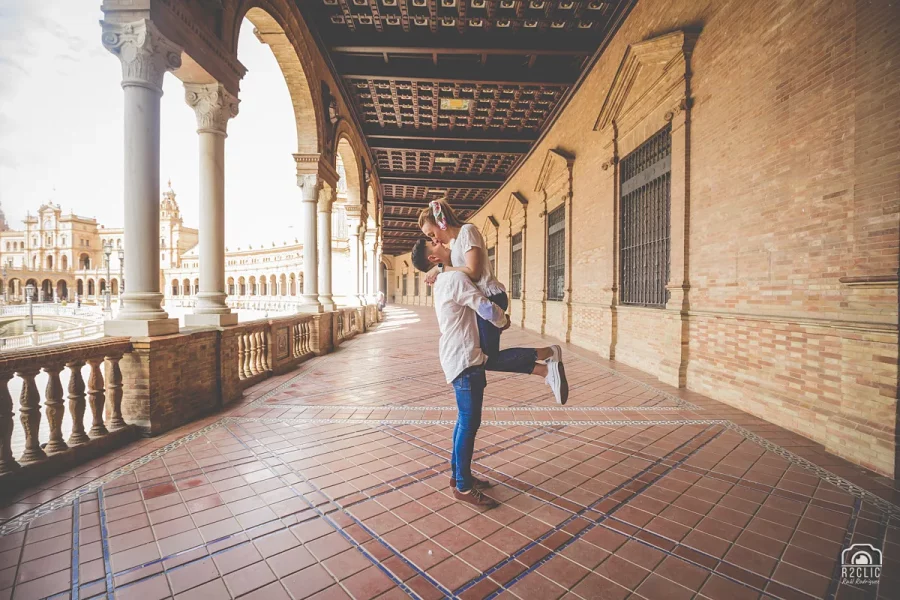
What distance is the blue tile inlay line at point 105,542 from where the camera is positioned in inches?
74.7

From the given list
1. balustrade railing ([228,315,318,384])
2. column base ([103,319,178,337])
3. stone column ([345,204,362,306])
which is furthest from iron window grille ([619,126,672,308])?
stone column ([345,204,362,306])

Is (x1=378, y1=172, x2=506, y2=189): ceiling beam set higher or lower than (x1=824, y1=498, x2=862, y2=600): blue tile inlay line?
higher

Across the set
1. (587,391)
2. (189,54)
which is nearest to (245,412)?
(189,54)

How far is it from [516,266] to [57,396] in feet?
53.1

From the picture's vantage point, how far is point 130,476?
305 centimetres

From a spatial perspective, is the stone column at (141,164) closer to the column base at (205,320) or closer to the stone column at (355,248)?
the column base at (205,320)

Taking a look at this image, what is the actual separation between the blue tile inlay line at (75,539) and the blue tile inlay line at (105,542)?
0.33 feet

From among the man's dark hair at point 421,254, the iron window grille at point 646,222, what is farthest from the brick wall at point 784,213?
the man's dark hair at point 421,254

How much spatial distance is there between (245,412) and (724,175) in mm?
6803

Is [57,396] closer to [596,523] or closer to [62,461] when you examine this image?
[62,461]

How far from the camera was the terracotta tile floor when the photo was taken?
6.35 feet

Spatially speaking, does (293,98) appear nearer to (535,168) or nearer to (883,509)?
(535,168)

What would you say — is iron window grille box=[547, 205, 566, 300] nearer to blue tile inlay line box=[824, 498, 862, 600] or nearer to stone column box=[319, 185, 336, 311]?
stone column box=[319, 185, 336, 311]

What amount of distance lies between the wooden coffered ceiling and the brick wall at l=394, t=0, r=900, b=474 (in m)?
1.68
